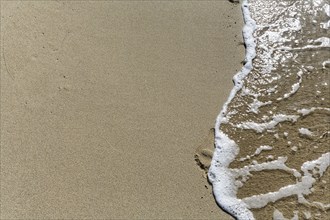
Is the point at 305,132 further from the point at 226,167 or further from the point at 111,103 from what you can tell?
the point at 111,103

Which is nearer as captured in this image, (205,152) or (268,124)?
(205,152)

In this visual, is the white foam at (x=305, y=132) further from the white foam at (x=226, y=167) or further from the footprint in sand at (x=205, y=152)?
the footprint in sand at (x=205, y=152)

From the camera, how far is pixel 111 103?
3646 millimetres

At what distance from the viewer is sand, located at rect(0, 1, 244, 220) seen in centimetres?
322

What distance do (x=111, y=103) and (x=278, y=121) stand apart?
1.53 meters

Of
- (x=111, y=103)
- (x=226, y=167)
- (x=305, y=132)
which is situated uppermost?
(x=111, y=103)

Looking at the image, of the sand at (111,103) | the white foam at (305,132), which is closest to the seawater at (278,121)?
the white foam at (305,132)

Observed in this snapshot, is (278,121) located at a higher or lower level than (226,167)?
higher

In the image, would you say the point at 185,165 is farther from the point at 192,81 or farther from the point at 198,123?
the point at 192,81

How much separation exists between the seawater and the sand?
0.57ft

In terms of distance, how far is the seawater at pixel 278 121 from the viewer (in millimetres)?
3307

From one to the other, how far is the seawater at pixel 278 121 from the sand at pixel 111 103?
0.17 m

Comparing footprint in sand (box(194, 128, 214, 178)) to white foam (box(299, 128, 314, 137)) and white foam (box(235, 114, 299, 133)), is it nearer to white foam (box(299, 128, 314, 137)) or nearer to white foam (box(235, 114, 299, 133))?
white foam (box(235, 114, 299, 133))

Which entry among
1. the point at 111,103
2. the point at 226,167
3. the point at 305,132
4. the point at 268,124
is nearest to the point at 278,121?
the point at 268,124
